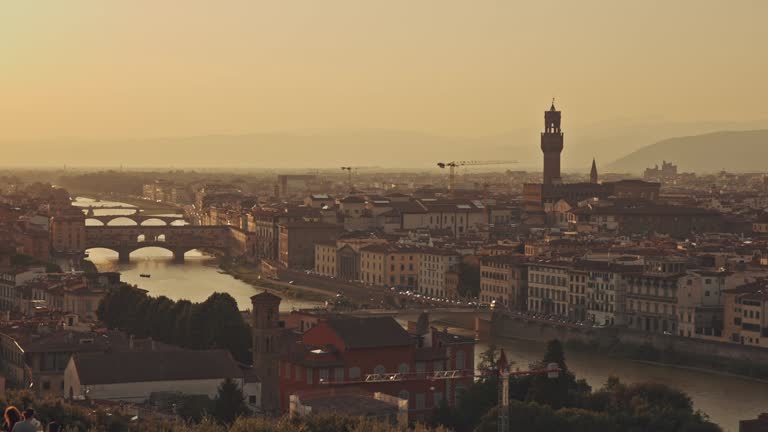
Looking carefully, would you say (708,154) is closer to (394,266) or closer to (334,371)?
(394,266)

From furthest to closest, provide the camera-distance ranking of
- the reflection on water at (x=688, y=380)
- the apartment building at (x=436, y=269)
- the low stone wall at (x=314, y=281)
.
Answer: the low stone wall at (x=314, y=281)
the apartment building at (x=436, y=269)
the reflection on water at (x=688, y=380)

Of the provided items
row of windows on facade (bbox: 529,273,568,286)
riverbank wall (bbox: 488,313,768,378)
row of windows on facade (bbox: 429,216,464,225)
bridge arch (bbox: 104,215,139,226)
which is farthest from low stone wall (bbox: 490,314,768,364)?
bridge arch (bbox: 104,215,139,226)

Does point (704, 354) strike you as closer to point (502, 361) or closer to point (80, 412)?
point (502, 361)

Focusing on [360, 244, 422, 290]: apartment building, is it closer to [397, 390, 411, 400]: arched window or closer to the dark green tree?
[397, 390, 411, 400]: arched window

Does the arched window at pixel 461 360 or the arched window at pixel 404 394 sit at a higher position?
the arched window at pixel 461 360

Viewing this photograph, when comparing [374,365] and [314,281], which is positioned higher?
[374,365]

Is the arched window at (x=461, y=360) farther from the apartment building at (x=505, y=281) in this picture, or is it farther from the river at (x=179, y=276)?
the apartment building at (x=505, y=281)

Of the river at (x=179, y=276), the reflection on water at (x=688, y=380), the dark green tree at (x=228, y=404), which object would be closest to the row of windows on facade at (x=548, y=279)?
the reflection on water at (x=688, y=380)

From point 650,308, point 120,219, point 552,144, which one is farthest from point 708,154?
point 650,308
